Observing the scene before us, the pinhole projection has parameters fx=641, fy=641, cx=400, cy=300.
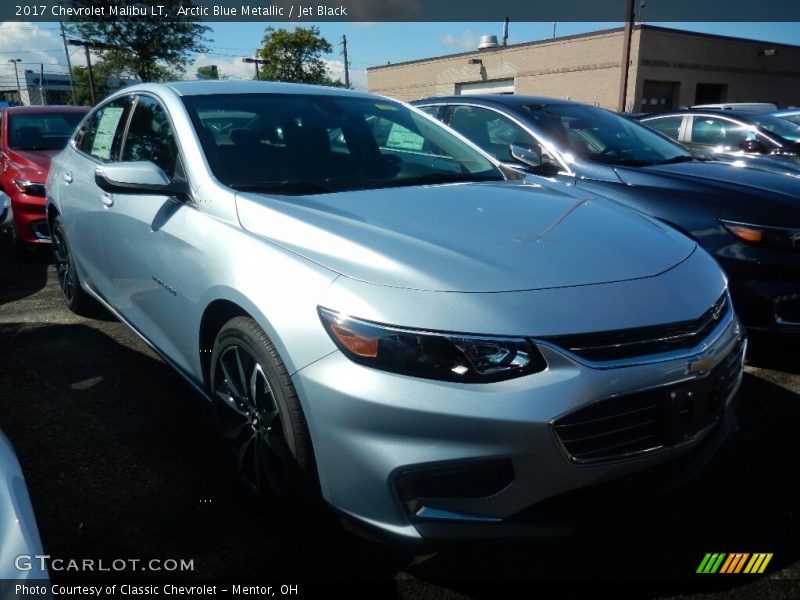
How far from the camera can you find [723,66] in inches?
1223

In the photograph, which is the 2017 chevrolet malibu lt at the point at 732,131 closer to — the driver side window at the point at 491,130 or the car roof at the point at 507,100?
the car roof at the point at 507,100

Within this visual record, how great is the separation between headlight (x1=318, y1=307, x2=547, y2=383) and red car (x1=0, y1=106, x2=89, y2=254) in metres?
5.13

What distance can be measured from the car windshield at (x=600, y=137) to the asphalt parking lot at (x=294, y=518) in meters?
1.86

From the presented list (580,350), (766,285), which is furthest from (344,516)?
(766,285)

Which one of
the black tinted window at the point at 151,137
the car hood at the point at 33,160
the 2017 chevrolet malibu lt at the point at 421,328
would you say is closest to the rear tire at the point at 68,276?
the black tinted window at the point at 151,137

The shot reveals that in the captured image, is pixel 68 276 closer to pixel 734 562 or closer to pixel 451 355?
pixel 451 355

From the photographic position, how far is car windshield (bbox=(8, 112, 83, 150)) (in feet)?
22.6

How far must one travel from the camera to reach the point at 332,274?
1915 millimetres

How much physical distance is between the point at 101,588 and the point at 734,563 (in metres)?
2.01

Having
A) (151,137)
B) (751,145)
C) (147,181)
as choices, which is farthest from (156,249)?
(751,145)

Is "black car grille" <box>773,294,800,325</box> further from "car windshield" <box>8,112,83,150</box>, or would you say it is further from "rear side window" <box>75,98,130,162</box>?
"car windshield" <box>8,112,83,150</box>

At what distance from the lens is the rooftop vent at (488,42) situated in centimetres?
3501

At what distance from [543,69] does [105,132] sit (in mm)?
31812

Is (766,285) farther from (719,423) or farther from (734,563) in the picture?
(734,563)
